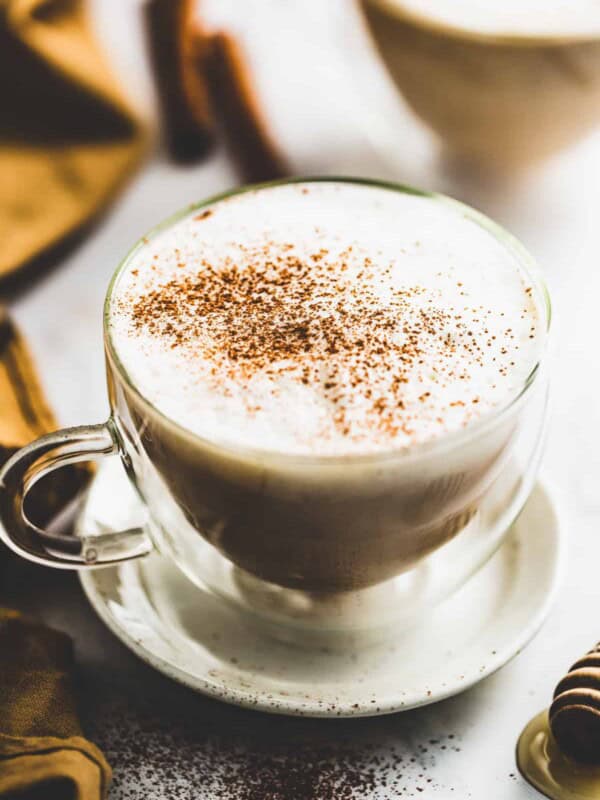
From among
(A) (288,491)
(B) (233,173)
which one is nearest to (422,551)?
(A) (288,491)

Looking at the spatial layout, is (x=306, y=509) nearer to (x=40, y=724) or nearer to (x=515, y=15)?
(x=40, y=724)

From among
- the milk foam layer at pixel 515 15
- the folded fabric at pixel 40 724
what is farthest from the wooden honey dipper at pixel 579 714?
the milk foam layer at pixel 515 15

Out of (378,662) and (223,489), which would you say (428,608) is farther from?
(223,489)

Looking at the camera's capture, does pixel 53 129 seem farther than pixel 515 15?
Yes

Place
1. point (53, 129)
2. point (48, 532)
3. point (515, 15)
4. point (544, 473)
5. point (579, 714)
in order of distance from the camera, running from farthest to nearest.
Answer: point (53, 129) → point (515, 15) → point (544, 473) → point (48, 532) → point (579, 714)

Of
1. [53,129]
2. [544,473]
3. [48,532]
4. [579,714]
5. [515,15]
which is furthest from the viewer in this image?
[53,129]

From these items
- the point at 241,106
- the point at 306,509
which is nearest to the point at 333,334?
the point at 306,509
